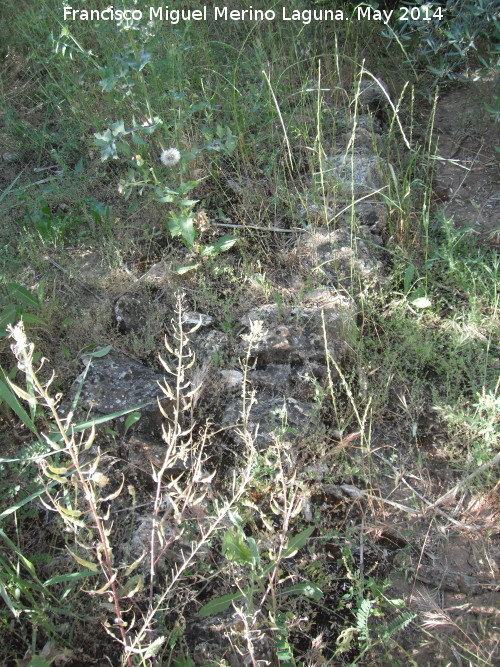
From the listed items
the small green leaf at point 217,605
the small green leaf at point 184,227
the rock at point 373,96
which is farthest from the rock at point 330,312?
the rock at point 373,96

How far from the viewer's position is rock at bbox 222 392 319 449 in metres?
2.01

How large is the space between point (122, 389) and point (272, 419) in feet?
1.96

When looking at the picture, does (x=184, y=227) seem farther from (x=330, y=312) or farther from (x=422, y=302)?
(x=422, y=302)

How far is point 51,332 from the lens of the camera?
2445 mm

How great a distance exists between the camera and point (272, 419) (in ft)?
6.64

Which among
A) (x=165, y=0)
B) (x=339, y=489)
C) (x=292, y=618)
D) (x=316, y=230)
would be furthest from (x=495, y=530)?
(x=165, y=0)

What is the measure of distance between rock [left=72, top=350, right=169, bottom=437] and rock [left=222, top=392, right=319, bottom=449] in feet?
0.86

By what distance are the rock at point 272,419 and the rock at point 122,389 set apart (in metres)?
0.26

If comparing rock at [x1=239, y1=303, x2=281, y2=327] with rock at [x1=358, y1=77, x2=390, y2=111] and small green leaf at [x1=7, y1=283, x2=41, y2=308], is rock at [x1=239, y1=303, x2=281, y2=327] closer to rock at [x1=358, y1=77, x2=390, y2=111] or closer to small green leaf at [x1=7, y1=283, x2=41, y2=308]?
small green leaf at [x1=7, y1=283, x2=41, y2=308]

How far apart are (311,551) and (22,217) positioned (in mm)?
2311

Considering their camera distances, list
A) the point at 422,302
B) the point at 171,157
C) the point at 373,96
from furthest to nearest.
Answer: the point at 373,96
the point at 171,157
the point at 422,302

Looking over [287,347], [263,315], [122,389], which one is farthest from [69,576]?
[263,315]

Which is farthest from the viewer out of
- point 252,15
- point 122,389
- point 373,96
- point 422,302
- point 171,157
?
point 252,15

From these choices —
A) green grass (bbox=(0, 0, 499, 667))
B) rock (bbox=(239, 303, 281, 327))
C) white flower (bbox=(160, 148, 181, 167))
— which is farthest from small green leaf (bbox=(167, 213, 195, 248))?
rock (bbox=(239, 303, 281, 327))
